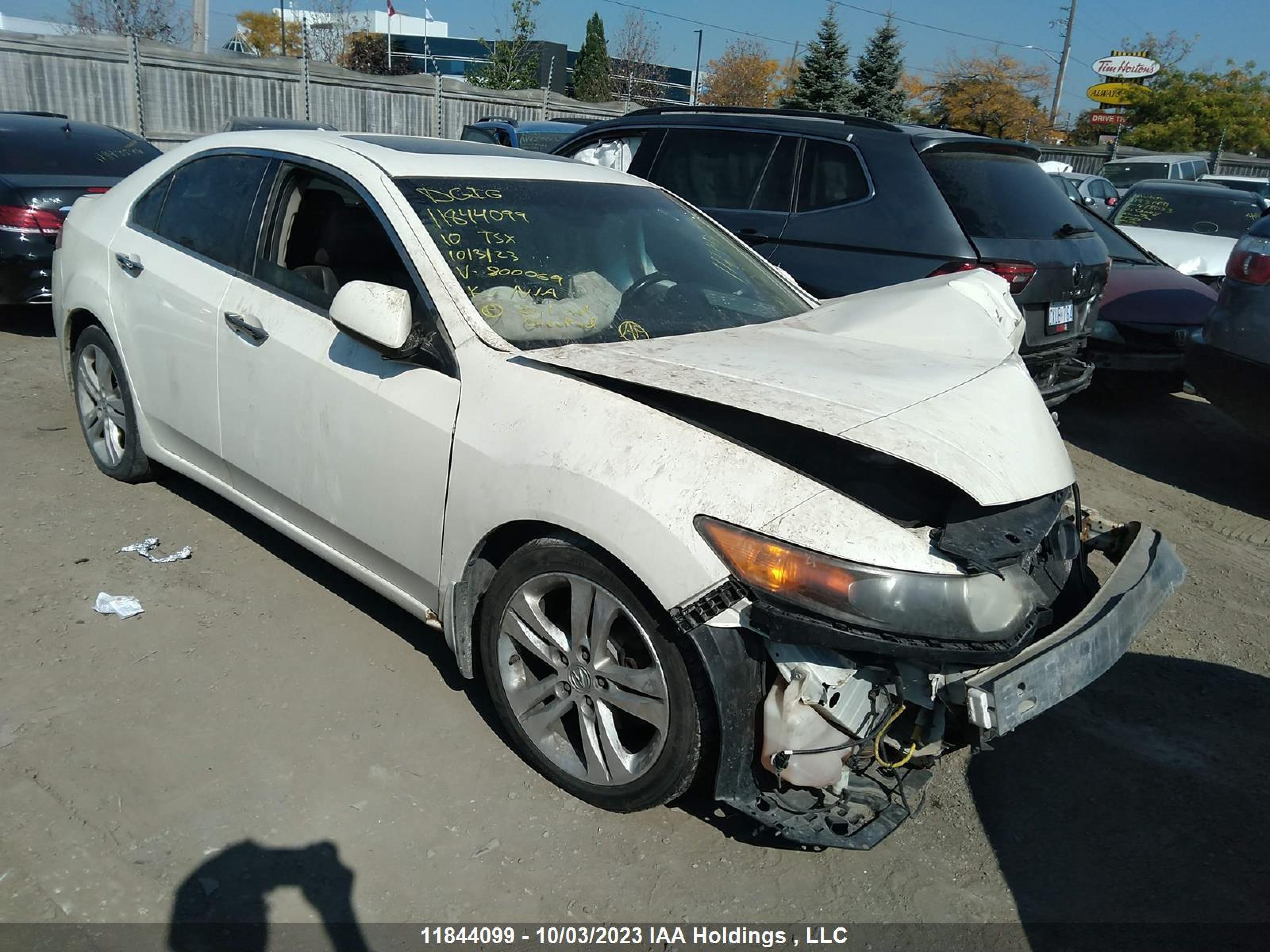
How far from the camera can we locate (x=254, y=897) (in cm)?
A: 251

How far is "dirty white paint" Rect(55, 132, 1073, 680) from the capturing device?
97.6 inches

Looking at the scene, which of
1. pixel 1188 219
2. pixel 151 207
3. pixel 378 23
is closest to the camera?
pixel 151 207

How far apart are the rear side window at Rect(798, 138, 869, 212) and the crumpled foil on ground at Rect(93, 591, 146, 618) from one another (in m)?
4.07

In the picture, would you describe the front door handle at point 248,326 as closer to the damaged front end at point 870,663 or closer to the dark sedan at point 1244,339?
the damaged front end at point 870,663

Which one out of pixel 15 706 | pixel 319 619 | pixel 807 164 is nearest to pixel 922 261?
pixel 807 164

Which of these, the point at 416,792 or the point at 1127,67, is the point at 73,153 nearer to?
the point at 416,792

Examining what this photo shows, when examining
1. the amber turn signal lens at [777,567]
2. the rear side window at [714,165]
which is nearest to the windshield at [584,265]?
the amber turn signal lens at [777,567]

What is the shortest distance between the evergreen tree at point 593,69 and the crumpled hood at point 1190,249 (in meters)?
37.9

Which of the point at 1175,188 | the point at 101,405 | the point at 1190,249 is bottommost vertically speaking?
the point at 101,405

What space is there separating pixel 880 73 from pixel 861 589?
3305cm

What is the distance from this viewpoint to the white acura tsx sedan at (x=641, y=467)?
2426 mm

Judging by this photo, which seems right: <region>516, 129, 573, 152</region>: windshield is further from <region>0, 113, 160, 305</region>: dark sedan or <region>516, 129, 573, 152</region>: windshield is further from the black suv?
the black suv

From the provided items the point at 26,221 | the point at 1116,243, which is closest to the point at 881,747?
the point at 1116,243

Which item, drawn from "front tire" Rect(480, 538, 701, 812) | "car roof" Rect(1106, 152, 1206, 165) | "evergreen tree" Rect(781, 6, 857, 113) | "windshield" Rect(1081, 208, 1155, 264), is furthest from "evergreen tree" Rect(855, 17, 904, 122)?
"front tire" Rect(480, 538, 701, 812)
